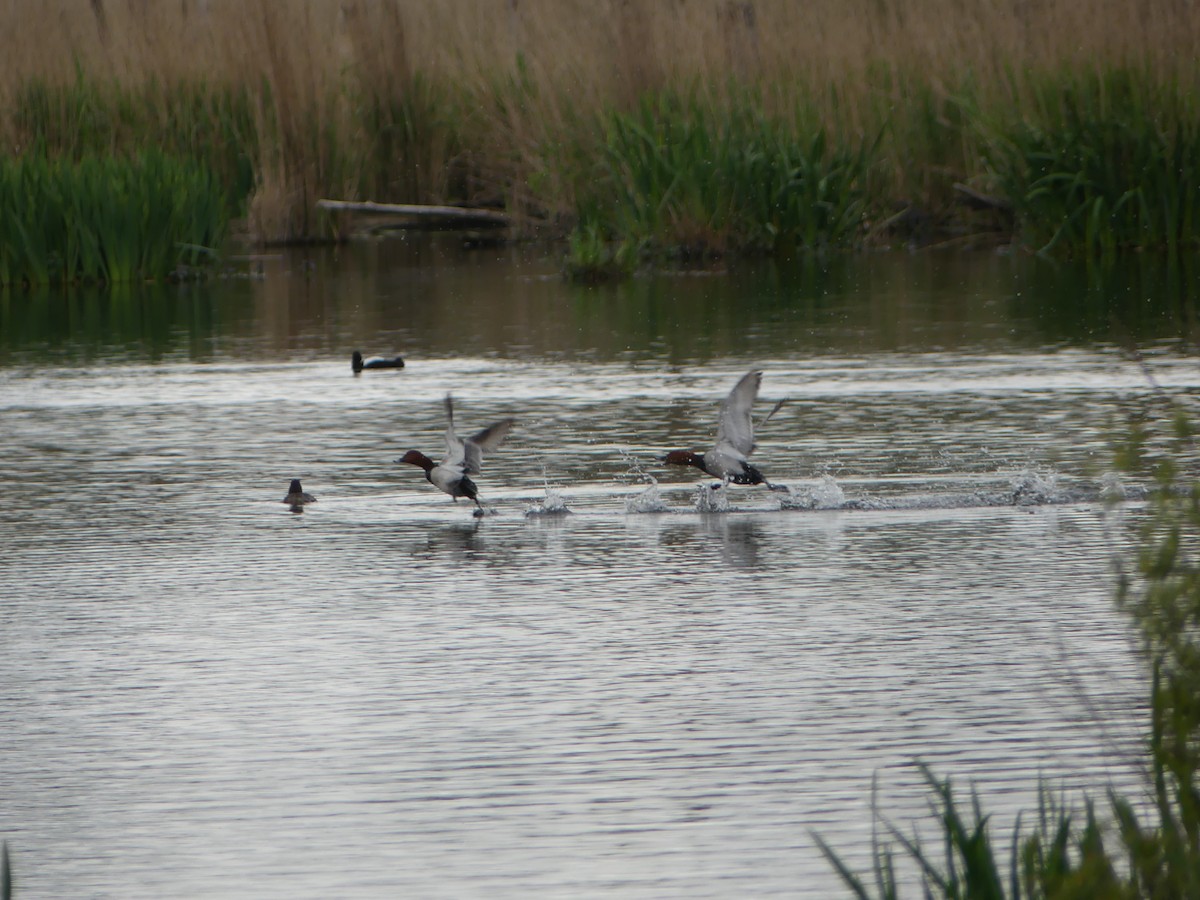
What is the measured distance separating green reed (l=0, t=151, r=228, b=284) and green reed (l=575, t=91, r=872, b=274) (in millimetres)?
3045

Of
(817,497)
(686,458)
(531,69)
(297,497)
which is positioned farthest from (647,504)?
(531,69)

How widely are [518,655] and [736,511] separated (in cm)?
241

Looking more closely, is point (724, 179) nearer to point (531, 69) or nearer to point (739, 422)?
point (531, 69)

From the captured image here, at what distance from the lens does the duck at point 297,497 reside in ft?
27.2

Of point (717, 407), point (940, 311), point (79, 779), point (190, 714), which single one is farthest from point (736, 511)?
point (940, 311)

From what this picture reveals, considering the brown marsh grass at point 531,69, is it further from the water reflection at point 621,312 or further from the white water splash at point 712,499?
the white water splash at point 712,499

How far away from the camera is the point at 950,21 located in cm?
1986

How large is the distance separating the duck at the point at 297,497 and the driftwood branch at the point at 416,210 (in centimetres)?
1270

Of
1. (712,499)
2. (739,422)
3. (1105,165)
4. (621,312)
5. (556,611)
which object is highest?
(1105,165)

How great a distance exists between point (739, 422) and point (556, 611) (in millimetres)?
2030

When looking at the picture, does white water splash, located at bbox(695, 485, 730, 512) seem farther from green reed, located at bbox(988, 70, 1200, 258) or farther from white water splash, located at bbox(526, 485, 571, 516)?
green reed, located at bbox(988, 70, 1200, 258)

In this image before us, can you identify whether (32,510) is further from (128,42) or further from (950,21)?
(128,42)

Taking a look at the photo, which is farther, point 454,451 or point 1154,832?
point 454,451

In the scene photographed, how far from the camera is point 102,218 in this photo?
57.7 ft
